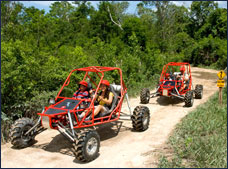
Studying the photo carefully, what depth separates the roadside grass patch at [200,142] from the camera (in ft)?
15.5

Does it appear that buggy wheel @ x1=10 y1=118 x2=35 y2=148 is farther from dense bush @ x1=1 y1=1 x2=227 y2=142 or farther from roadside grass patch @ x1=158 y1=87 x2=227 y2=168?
roadside grass patch @ x1=158 y1=87 x2=227 y2=168

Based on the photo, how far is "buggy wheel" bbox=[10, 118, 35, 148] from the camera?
209 inches

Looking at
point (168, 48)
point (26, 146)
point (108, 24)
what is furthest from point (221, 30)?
point (26, 146)

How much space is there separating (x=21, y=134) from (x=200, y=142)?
3934 mm

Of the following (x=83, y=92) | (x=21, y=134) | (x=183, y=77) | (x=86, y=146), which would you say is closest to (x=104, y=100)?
(x=83, y=92)

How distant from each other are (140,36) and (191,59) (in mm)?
9769

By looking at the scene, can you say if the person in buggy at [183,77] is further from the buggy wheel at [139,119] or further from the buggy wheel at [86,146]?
the buggy wheel at [86,146]

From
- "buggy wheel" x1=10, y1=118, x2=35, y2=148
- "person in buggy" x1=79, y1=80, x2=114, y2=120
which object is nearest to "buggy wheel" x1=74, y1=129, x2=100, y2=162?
"person in buggy" x1=79, y1=80, x2=114, y2=120

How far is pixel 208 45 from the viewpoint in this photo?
27250 millimetres

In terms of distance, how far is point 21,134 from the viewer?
214 inches

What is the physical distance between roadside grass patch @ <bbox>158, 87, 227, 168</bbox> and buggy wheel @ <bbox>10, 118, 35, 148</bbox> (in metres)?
2.96

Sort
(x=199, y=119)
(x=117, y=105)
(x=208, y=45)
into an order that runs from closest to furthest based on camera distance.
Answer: (x=117, y=105) < (x=199, y=119) < (x=208, y=45)

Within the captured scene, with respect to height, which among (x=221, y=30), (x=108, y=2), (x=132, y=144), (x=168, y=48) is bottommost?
(x=132, y=144)

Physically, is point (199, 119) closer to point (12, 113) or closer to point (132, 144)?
point (132, 144)
